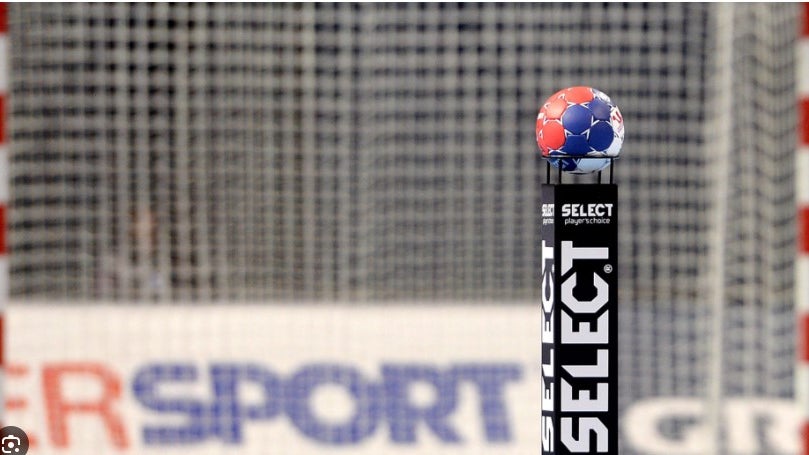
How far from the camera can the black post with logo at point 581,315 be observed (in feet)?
9.33

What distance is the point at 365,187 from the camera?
17.8ft

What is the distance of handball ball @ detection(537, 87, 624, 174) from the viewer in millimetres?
2834

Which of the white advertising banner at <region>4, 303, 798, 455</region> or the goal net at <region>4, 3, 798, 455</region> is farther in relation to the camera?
the goal net at <region>4, 3, 798, 455</region>

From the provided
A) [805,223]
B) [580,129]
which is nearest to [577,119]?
[580,129]

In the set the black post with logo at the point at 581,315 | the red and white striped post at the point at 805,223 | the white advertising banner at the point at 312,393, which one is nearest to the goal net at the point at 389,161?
the white advertising banner at the point at 312,393

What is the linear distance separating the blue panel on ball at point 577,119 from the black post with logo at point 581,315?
14cm

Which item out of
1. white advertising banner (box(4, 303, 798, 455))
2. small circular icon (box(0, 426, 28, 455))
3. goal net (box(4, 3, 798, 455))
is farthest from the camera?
goal net (box(4, 3, 798, 455))

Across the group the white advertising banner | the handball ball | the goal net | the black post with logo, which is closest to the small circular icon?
the black post with logo

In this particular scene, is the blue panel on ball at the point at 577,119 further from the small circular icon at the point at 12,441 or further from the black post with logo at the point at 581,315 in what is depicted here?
the small circular icon at the point at 12,441

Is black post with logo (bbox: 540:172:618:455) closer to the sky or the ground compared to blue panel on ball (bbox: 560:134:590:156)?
closer to the ground

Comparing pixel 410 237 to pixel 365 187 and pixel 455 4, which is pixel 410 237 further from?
pixel 455 4

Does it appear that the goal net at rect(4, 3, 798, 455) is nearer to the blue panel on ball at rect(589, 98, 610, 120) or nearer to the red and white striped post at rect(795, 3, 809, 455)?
the blue panel on ball at rect(589, 98, 610, 120)

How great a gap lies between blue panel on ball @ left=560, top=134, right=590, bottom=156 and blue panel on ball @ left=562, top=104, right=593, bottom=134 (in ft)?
0.05

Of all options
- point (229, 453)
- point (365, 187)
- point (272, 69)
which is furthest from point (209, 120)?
point (229, 453)
